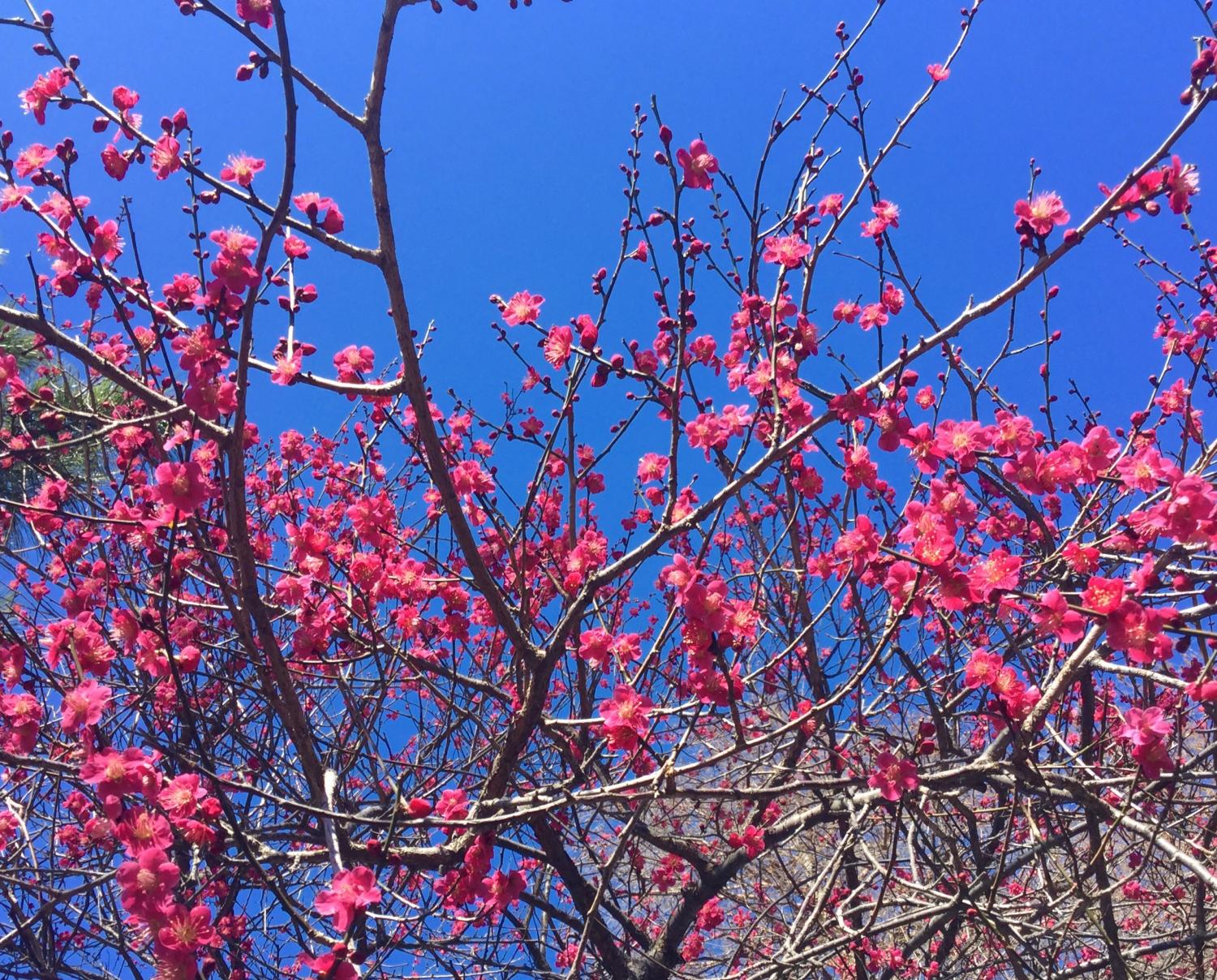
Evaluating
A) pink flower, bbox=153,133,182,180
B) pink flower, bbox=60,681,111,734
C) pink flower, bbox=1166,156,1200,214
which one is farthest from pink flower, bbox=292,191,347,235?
pink flower, bbox=1166,156,1200,214

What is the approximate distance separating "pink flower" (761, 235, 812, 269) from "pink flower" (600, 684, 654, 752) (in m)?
1.45

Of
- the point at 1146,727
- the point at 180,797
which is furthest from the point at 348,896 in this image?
the point at 1146,727

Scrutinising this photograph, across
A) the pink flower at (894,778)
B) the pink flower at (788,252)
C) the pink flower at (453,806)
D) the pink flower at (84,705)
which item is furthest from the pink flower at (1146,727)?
the pink flower at (84,705)

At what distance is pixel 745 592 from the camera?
571 cm

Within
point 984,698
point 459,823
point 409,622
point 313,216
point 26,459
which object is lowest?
point 459,823

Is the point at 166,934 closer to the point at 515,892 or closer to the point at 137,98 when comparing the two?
the point at 515,892

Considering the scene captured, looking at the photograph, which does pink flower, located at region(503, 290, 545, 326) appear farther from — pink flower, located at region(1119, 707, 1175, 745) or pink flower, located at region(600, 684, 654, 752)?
pink flower, located at region(1119, 707, 1175, 745)

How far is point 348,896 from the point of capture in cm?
198

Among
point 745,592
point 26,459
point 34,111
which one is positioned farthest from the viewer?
point 745,592

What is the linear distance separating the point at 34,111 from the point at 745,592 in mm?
4540

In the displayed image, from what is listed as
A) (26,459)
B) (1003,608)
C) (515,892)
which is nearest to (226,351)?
(26,459)

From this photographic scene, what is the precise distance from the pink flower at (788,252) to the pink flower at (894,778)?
151 centimetres

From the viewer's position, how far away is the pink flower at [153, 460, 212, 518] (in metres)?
2.21

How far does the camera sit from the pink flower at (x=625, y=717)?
2.14m
